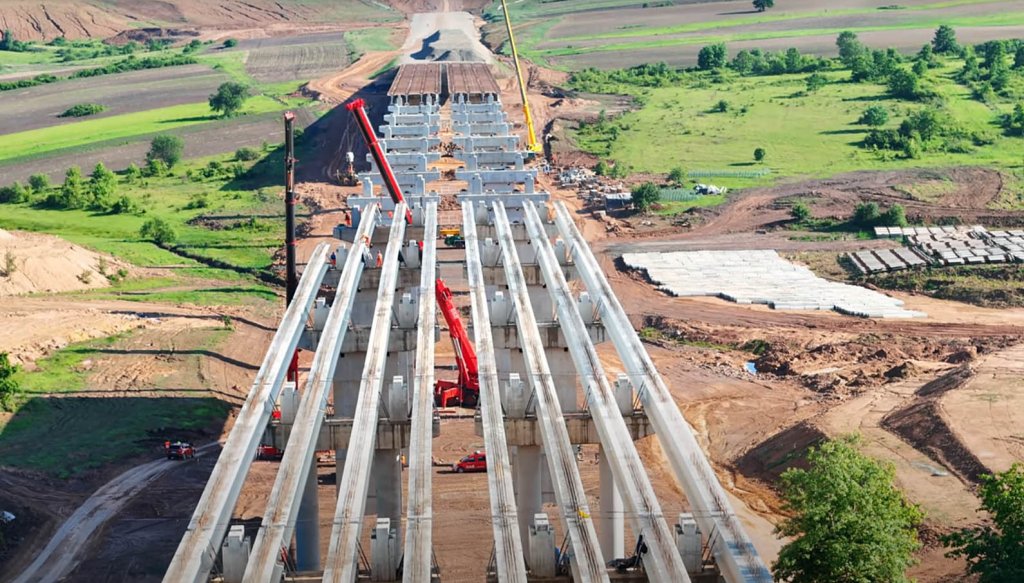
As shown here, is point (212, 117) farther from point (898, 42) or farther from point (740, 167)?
point (898, 42)

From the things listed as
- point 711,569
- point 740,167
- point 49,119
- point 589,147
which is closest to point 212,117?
point 49,119

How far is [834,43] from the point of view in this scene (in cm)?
11925

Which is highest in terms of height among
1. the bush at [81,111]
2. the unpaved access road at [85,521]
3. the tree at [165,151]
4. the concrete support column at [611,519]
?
the bush at [81,111]

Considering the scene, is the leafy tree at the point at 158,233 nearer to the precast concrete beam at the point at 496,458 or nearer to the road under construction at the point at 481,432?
the road under construction at the point at 481,432

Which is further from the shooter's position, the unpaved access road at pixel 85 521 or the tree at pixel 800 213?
the tree at pixel 800 213

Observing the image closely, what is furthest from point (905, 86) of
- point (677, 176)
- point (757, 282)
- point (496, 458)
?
point (496, 458)

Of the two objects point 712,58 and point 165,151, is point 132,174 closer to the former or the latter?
point 165,151

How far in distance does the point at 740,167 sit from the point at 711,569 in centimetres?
5613

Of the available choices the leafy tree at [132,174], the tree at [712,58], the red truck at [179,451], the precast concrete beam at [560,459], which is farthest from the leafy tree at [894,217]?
the tree at [712,58]

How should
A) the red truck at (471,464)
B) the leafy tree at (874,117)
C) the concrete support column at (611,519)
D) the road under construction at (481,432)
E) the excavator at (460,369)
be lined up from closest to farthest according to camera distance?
the road under construction at (481,432) < the concrete support column at (611,519) < the excavator at (460,369) < the red truck at (471,464) < the leafy tree at (874,117)

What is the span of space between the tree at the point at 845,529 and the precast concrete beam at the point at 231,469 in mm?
9316

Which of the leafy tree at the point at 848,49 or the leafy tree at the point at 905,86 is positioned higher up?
the leafy tree at the point at 848,49

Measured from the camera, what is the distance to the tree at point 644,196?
2542 inches

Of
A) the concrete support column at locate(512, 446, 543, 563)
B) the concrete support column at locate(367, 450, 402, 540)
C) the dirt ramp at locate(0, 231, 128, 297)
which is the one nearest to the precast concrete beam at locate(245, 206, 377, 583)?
Answer: the concrete support column at locate(367, 450, 402, 540)
